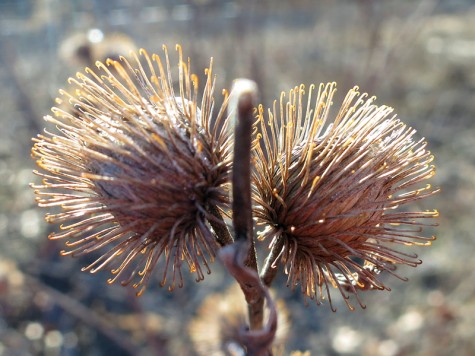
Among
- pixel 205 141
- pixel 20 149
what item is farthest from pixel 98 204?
pixel 20 149

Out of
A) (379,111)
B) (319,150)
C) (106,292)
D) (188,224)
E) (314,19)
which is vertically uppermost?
(314,19)

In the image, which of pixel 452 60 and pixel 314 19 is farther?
pixel 314 19

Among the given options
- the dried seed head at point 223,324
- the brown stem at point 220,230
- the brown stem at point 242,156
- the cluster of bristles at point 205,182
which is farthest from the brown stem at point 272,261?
the dried seed head at point 223,324

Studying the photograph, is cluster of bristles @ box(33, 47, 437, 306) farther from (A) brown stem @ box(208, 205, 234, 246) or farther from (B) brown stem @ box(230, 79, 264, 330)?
(B) brown stem @ box(230, 79, 264, 330)

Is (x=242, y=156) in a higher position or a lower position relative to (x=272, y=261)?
higher

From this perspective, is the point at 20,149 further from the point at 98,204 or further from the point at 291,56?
the point at 98,204

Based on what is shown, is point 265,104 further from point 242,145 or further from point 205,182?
point 242,145

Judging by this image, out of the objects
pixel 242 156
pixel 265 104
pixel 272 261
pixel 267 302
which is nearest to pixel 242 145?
pixel 242 156

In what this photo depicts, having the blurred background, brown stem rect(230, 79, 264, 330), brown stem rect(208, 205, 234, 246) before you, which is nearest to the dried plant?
brown stem rect(208, 205, 234, 246)

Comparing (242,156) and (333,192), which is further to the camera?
(333,192)
